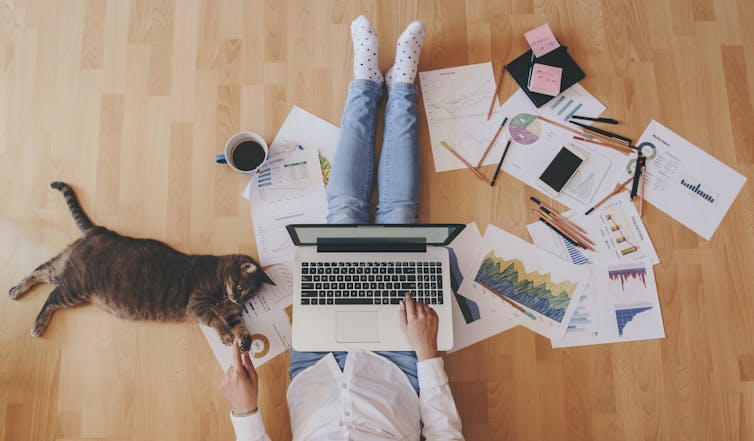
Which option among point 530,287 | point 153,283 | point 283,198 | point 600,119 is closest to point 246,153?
point 283,198

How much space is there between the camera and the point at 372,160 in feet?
4.76

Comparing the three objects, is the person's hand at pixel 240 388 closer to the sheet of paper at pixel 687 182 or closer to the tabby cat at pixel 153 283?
the tabby cat at pixel 153 283

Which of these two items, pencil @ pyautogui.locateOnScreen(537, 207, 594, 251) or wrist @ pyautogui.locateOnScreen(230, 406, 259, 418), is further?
pencil @ pyautogui.locateOnScreen(537, 207, 594, 251)

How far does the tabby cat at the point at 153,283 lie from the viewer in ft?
4.45

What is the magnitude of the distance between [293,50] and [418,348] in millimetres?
1012

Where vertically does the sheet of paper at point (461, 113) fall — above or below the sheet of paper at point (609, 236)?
above

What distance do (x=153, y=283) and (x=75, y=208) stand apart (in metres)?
0.36

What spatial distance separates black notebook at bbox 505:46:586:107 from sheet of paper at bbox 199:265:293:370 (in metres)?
0.93

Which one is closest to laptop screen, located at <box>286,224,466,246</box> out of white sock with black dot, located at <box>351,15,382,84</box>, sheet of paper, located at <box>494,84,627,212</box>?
sheet of paper, located at <box>494,84,627,212</box>

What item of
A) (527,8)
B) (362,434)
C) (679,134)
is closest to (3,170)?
(362,434)

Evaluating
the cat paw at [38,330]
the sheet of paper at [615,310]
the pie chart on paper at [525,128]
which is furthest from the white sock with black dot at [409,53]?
the cat paw at [38,330]

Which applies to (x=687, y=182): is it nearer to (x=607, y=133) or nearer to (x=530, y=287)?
(x=607, y=133)

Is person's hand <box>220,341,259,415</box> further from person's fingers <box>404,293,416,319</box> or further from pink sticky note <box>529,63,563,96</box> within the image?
pink sticky note <box>529,63,563,96</box>

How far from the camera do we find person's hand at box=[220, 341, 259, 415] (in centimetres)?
111
